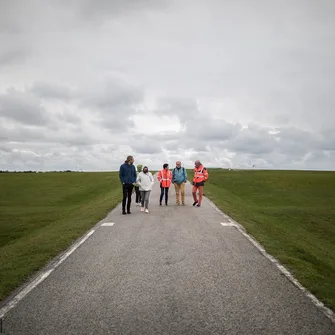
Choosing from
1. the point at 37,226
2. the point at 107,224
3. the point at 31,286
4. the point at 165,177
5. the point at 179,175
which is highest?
the point at 179,175

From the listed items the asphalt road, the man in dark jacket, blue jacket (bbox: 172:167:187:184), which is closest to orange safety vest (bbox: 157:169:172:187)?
blue jacket (bbox: 172:167:187:184)

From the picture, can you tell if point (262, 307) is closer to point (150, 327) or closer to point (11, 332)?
point (150, 327)

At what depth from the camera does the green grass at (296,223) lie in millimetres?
8555

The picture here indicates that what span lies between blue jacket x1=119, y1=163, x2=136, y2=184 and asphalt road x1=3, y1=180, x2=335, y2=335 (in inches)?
287

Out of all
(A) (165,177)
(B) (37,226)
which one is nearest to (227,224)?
(A) (165,177)

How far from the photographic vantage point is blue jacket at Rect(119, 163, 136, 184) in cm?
1808

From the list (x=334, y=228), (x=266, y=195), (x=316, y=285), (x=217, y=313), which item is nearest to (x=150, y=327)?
(x=217, y=313)

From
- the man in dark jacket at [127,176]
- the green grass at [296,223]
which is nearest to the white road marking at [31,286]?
the green grass at [296,223]

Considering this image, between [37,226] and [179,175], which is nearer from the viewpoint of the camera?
[37,226]

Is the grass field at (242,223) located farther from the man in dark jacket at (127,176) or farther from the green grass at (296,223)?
the man in dark jacket at (127,176)

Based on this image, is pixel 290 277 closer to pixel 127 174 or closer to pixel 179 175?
pixel 127 174

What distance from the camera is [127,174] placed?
18.1 meters

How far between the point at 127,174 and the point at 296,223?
11.5m

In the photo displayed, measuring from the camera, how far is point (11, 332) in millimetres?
5137
